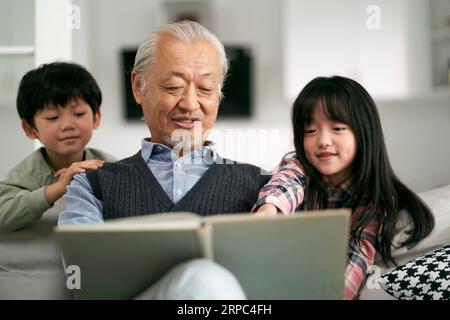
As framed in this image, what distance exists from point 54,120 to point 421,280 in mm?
1057

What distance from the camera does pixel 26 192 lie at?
1.45 metres

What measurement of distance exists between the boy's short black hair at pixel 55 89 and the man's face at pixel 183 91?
326mm

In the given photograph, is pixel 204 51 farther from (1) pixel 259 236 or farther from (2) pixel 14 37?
(2) pixel 14 37

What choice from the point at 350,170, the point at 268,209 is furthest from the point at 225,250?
the point at 350,170

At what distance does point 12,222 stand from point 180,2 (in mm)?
2910

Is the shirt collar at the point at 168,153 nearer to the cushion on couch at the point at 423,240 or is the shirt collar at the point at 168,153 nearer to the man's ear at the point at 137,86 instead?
the man's ear at the point at 137,86

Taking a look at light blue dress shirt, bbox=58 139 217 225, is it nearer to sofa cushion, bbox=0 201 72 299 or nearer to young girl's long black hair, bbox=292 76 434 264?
sofa cushion, bbox=0 201 72 299

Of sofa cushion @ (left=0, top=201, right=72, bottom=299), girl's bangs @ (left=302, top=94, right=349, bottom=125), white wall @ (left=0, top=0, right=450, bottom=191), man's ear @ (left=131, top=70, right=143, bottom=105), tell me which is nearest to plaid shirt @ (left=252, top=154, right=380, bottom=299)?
girl's bangs @ (left=302, top=94, right=349, bottom=125)

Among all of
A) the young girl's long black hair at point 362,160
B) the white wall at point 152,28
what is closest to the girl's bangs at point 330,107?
the young girl's long black hair at point 362,160

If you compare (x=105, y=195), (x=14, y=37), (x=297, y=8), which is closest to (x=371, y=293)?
(x=105, y=195)

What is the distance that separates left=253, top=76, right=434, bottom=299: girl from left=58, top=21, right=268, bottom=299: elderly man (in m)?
0.13

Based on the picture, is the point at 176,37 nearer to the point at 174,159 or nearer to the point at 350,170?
the point at 174,159

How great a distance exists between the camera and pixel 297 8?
3.54 m

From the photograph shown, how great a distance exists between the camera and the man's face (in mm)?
1354
